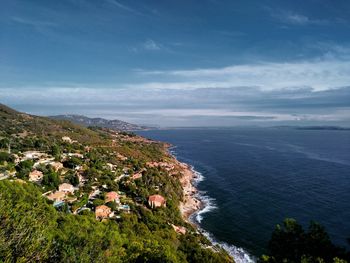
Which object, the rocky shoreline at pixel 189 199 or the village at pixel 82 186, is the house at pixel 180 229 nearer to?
the village at pixel 82 186

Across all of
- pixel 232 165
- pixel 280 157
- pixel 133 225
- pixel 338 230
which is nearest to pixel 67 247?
pixel 133 225

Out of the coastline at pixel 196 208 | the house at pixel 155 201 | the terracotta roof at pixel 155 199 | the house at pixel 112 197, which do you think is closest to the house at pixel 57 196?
the house at pixel 112 197

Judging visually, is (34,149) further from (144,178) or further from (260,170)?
(260,170)

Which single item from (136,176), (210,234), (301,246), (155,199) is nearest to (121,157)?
(136,176)

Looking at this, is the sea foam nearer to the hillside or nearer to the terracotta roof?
the hillside

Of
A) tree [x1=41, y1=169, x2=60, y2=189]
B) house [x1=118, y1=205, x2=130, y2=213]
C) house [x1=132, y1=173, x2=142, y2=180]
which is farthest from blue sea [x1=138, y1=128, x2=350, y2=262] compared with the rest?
tree [x1=41, y1=169, x2=60, y2=189]

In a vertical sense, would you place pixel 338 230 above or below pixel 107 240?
below

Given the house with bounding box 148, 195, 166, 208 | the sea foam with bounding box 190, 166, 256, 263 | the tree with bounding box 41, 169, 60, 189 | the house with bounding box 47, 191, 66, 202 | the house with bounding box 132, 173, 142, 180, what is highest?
the tree with bounding box 41, 169, 60, 189
